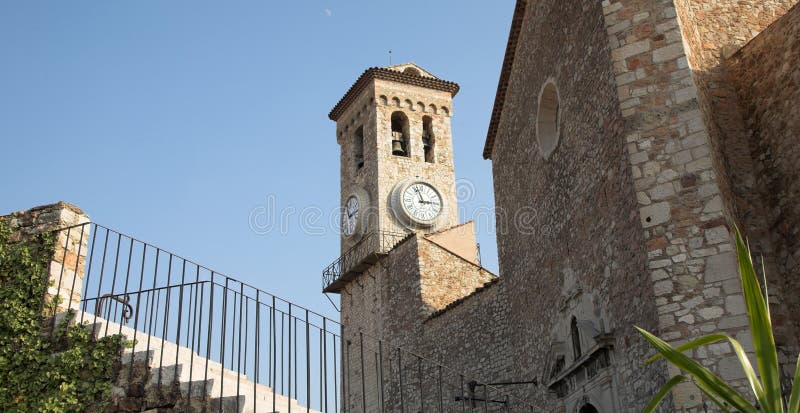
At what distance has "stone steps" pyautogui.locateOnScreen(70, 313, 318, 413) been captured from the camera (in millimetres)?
6848

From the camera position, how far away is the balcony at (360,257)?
2061 centimetres

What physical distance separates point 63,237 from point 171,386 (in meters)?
2.61

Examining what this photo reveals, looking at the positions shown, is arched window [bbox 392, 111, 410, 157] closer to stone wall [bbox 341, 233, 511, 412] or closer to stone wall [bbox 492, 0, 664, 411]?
stone wall [bbox 341, 233, 511, 412]

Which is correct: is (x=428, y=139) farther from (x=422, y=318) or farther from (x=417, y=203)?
(x=422, y=318)

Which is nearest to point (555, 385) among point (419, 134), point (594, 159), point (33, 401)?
point (594, 159)

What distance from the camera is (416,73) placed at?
25.9 metres

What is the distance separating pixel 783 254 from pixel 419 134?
17421mm

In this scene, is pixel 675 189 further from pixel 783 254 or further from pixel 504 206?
pixel 504 206

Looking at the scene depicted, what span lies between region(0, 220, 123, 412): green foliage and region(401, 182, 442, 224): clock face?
48.6 ft

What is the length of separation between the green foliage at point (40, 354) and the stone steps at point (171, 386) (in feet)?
0.58

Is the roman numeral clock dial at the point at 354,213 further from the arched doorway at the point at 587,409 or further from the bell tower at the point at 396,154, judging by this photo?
the arched doorway at the point at 587,409

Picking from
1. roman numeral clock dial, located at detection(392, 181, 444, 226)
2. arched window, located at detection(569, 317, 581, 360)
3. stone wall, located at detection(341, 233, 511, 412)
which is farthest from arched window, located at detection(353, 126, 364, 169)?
arched window, located at detection(569, 317, 581, 360)

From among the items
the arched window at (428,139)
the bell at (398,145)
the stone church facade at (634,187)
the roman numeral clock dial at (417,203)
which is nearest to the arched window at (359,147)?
the bell at (398,145)

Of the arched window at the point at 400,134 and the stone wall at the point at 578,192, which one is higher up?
the arched window at the point at 400,134
